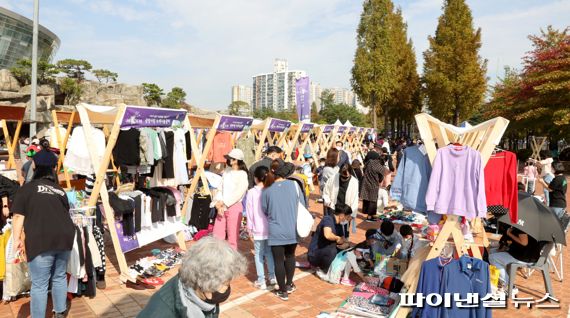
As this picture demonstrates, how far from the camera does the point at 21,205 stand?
3.87 metres

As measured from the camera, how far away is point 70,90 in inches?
1630

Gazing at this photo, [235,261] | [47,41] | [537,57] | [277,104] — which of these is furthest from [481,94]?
[277,104]

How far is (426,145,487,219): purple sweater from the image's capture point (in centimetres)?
381

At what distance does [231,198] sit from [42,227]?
268 cm

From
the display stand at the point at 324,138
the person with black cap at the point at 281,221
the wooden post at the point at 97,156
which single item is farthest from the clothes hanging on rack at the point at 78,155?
the display stand at the point at 324,138

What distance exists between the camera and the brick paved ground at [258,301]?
4.71m

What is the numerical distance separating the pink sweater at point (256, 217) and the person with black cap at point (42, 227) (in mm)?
2153

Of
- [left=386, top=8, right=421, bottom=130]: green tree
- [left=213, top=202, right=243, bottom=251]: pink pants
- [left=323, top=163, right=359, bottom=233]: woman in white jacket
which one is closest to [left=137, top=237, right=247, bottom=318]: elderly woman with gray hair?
[left=213, top=202, right=243, bottom=251]: pink pants

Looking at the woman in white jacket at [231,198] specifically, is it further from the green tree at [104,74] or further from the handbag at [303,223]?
the green tree at [104,74]

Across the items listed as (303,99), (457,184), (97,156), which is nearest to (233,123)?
(97,156)

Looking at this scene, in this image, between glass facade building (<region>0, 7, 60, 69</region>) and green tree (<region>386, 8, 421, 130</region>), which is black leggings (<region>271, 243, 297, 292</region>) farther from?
glass facade building (<region>0, 7, 60, 69</region>)

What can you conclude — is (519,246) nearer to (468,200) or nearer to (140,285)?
(468,200)

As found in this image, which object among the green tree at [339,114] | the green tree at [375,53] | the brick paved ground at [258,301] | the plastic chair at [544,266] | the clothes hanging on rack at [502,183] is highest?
the green tree at [375,53]

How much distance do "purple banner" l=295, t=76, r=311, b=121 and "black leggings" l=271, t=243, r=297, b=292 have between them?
41.6ft
